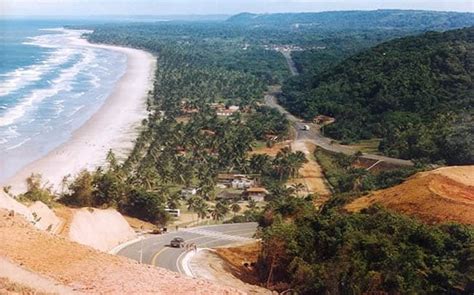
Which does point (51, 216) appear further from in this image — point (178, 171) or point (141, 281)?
point (178, 171)

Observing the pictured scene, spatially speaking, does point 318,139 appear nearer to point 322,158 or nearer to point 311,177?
point 322,158

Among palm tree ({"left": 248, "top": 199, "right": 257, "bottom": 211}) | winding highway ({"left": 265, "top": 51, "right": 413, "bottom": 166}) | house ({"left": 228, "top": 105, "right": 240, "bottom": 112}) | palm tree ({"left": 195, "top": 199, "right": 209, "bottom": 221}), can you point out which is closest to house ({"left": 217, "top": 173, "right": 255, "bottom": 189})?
palm tree ({"left": 248, "top": 199, "right": 257, "bottom": 211})

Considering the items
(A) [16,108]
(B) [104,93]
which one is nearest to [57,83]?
(B) [104,93]

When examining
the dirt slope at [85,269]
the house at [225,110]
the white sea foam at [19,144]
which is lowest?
the house at [225,110]

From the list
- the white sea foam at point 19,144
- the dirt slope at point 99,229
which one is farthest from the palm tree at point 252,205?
the white sea foam at point 19,144

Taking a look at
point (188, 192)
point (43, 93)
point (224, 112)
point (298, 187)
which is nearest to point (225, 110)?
point (224, 112)

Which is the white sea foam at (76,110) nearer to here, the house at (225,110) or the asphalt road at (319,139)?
the house at (225,110)
